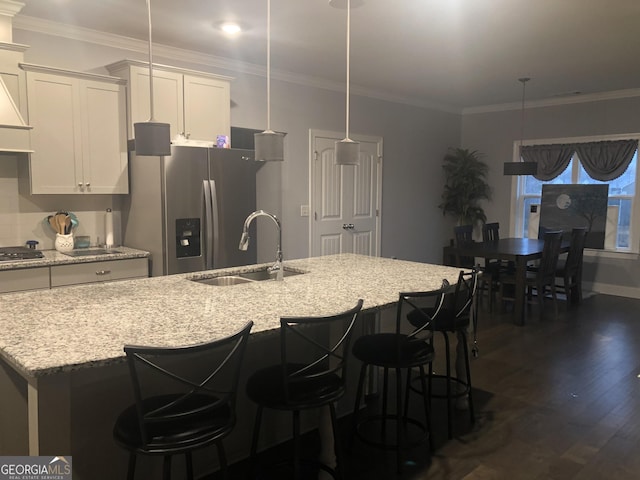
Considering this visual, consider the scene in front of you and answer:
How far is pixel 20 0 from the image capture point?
3447 millimetres

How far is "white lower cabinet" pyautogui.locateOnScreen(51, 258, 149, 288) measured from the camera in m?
3.62

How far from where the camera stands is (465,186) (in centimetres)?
762

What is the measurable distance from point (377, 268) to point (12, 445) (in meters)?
2.15

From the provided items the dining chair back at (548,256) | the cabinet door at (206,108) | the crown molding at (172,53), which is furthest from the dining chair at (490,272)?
the cabinet door at (206,108)

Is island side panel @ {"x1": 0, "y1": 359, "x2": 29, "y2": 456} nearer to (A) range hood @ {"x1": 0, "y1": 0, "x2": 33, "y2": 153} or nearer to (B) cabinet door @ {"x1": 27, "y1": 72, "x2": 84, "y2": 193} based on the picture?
(A) range hood @ {"x1": 0, "y1": 0, "x2": 33, "y2": 153}

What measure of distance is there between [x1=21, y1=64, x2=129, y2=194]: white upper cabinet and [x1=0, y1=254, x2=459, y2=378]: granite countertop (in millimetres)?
1585

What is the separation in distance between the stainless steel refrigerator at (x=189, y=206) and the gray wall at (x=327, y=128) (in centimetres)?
71

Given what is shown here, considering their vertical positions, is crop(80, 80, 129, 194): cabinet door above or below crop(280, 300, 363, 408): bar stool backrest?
above

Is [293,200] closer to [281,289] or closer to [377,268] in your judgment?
[377,268]

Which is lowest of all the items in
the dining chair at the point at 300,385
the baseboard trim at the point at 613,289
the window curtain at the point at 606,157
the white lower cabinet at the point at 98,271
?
the baseboard trim at the point at 613,289

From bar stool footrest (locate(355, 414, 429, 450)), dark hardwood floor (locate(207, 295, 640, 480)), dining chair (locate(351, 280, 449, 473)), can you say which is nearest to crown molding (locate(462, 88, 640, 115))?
dark hardwood floor (locate(207, 295, 640, 480))

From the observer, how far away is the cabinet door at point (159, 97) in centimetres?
411

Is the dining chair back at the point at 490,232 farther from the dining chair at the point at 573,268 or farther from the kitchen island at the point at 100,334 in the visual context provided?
the kitchen island at the point at 100,334

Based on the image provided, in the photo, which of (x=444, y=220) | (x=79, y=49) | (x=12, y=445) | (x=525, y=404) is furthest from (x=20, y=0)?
(x=444, y=220)
